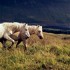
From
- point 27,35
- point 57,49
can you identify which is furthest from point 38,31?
point 57,49

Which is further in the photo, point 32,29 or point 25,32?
point 32,29

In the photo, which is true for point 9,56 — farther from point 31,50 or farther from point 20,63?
point 31,50

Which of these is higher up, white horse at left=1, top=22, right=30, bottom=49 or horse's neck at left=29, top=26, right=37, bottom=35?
white horse at left=1, top=22, right=30, bottom=49

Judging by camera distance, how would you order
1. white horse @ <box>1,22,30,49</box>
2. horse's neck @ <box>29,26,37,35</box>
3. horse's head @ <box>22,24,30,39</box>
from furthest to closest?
horse's neck @ <box>29,26,37,35</box>, horse's head @ <box>22,24,30,39</box>, white horse @ <box>1,22,30,49</box>

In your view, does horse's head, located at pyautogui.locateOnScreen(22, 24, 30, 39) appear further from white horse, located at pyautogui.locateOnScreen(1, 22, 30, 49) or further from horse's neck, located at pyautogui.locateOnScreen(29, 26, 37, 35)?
horse's neck, located at pyautogui.locateOnScreen(29, 26, 37, 35)

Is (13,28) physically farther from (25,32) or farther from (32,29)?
(32,29)

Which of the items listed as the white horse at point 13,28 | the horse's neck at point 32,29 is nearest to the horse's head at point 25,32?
the white horse at point 13,28

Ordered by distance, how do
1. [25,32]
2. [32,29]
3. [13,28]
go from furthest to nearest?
1. [32,29]
2. [25,32]
3. [13,28]

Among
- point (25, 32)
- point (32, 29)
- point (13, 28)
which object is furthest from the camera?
point (32, 29)

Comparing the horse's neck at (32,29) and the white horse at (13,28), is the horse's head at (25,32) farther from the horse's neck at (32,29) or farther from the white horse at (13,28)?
the horse's neck at (32,29)

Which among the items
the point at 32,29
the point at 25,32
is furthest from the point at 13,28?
the point at 32,29

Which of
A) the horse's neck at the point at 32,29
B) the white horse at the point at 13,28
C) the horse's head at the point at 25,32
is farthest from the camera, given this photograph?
the horse's neck at the point at 32,29

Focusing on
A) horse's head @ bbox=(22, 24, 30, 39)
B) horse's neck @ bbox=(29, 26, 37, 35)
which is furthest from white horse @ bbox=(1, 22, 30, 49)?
horse's neck @ bbox=(29, 26, 37, 35)

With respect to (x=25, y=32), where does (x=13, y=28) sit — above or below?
above
